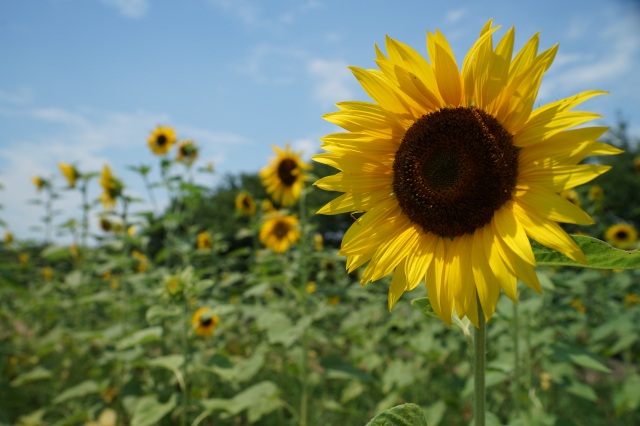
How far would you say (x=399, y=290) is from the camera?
1351mm

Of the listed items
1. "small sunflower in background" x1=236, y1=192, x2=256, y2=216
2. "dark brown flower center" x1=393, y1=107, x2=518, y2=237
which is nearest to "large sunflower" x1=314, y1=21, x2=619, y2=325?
"dark brown flower center" x1=393, y1=107, x2=518, y2=237

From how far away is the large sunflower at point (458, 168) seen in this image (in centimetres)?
113

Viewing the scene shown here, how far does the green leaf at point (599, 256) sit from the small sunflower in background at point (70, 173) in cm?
699

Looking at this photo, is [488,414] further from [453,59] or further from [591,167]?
[453,59]

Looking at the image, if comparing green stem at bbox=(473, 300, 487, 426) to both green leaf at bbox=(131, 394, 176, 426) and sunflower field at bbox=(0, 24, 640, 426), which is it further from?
green leaf at bbox=(131, 394, 176, 426)

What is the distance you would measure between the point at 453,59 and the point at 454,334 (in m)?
4.19

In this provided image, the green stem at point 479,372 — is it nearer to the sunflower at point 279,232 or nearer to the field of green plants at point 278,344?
the field of green plants at point 278,344

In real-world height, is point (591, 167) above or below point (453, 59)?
below

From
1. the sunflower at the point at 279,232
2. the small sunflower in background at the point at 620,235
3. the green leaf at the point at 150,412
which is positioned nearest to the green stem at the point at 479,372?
the green leaf at the point at 150,412

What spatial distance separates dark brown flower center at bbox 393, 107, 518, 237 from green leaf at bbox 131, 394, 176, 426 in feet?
6.96

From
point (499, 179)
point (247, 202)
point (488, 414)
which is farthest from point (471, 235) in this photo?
point (247, 202)

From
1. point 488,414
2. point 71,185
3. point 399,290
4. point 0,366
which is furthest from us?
point 71,185

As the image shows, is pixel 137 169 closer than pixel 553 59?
No

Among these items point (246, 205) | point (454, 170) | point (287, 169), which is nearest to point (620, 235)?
point (287, 169)
